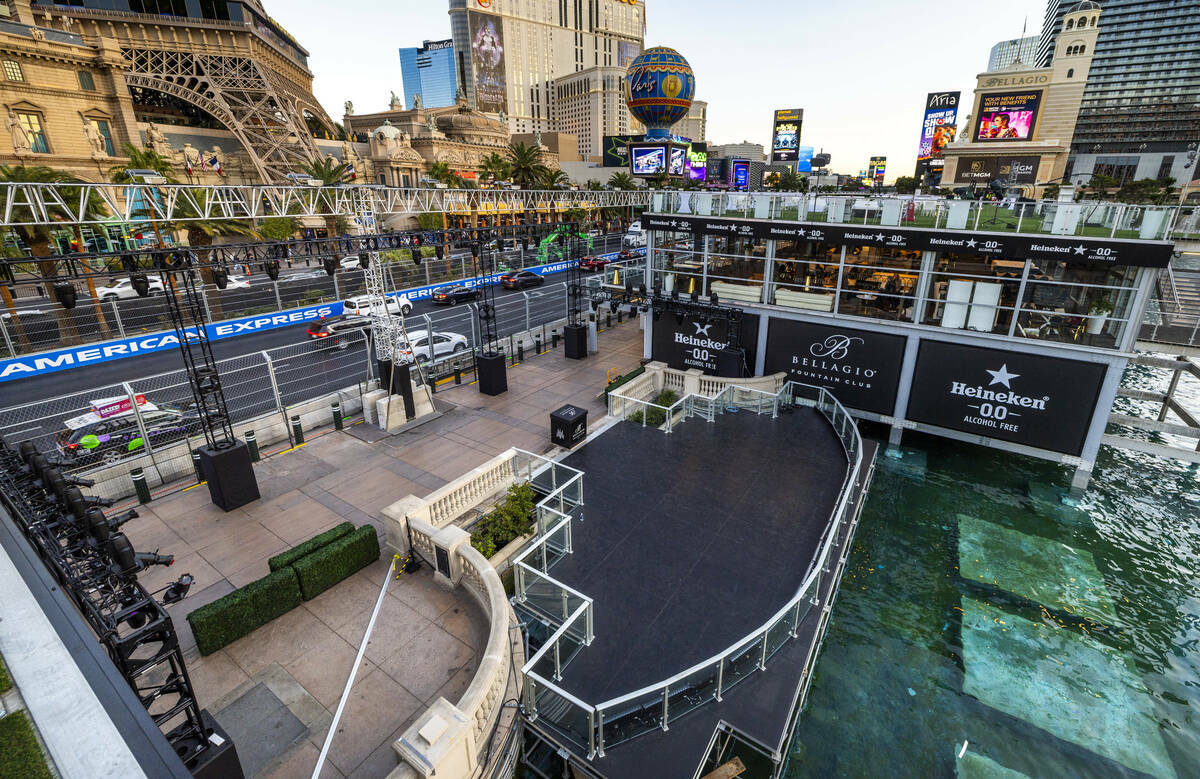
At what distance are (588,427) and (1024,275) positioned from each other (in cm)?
1564

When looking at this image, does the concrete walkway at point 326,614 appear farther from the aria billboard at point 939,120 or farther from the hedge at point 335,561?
the aria billboard at point 939,120

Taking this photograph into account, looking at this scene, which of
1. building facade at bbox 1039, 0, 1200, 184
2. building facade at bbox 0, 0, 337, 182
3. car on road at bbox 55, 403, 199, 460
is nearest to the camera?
car on road at bbox 55, 403, 199, 460

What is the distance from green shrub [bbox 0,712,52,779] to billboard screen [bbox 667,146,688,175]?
81094 mm

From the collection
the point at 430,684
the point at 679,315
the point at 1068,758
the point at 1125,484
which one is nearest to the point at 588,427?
the point at 679,315

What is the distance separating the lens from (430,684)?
9.50 metres

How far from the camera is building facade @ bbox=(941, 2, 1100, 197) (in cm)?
6706

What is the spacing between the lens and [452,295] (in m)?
42.6

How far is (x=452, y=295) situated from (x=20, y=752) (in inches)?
1583

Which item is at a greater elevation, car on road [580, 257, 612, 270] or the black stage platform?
car on road [580, 257, 612, 270]

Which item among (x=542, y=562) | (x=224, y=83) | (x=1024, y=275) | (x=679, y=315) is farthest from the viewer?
(x=224, y=83)

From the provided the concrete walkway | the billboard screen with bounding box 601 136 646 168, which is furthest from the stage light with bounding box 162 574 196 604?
the billboard screen with bounding box 601 136 646 168

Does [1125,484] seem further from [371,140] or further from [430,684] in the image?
[371,140]

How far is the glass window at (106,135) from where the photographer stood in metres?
56.3

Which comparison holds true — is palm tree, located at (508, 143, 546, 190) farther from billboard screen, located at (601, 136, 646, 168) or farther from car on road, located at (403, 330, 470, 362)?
car on road, located at (403, 330, 470, 362)
